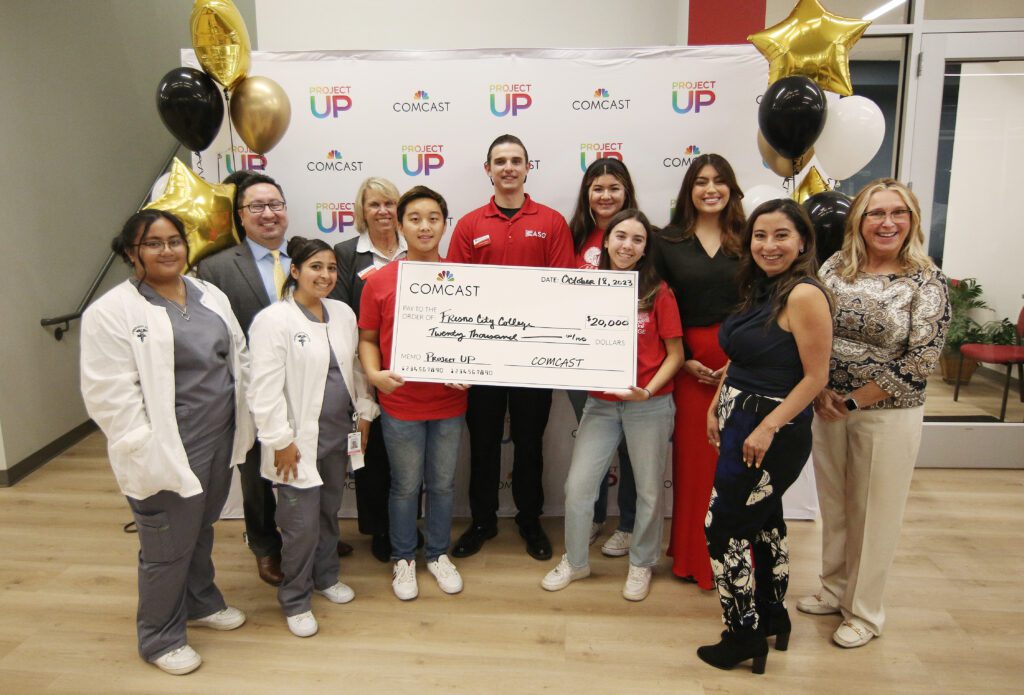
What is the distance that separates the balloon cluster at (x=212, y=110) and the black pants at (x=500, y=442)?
125 cm

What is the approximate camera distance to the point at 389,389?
235 centimetres

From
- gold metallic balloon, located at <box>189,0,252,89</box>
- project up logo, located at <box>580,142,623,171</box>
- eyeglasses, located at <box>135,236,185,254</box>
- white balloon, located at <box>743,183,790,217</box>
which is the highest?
gold metallic balloon, located at <box>189,0,252,89</box>

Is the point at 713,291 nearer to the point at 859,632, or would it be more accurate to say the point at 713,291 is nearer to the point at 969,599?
the point at 859,632

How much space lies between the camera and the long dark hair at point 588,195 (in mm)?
2611

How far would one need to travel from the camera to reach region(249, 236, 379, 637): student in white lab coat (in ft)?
6.97

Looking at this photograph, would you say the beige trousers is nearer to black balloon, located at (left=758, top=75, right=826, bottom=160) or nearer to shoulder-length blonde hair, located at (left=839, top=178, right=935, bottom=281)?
shoulder-length blonde hair, located at (left=839, top=178, right=935, bottom=281)

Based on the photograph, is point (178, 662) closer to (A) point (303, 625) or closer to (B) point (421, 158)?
(A) point (303, 625)

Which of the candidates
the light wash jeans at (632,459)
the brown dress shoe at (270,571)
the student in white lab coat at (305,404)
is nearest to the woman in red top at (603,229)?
the light wash jeans at (632,459)

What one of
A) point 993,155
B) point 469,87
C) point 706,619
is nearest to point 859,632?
point 706,619

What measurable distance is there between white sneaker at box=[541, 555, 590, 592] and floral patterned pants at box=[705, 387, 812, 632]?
0.70 m

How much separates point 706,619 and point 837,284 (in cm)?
131

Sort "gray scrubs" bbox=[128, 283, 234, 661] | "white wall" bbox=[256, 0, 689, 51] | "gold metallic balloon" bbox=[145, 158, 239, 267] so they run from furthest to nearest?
"white wall" bbox=[256, 0, 689, 51] < "gold metallic balloon" bbox=[145, 158, 239, 267] < "gray scrubs" bbox=[128, 283, 234, 661]

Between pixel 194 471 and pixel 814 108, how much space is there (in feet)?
8.41

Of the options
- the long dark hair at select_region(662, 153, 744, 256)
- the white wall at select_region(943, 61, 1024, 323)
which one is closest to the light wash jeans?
the long dark hair at select_region(662, 153, 744, 256)
